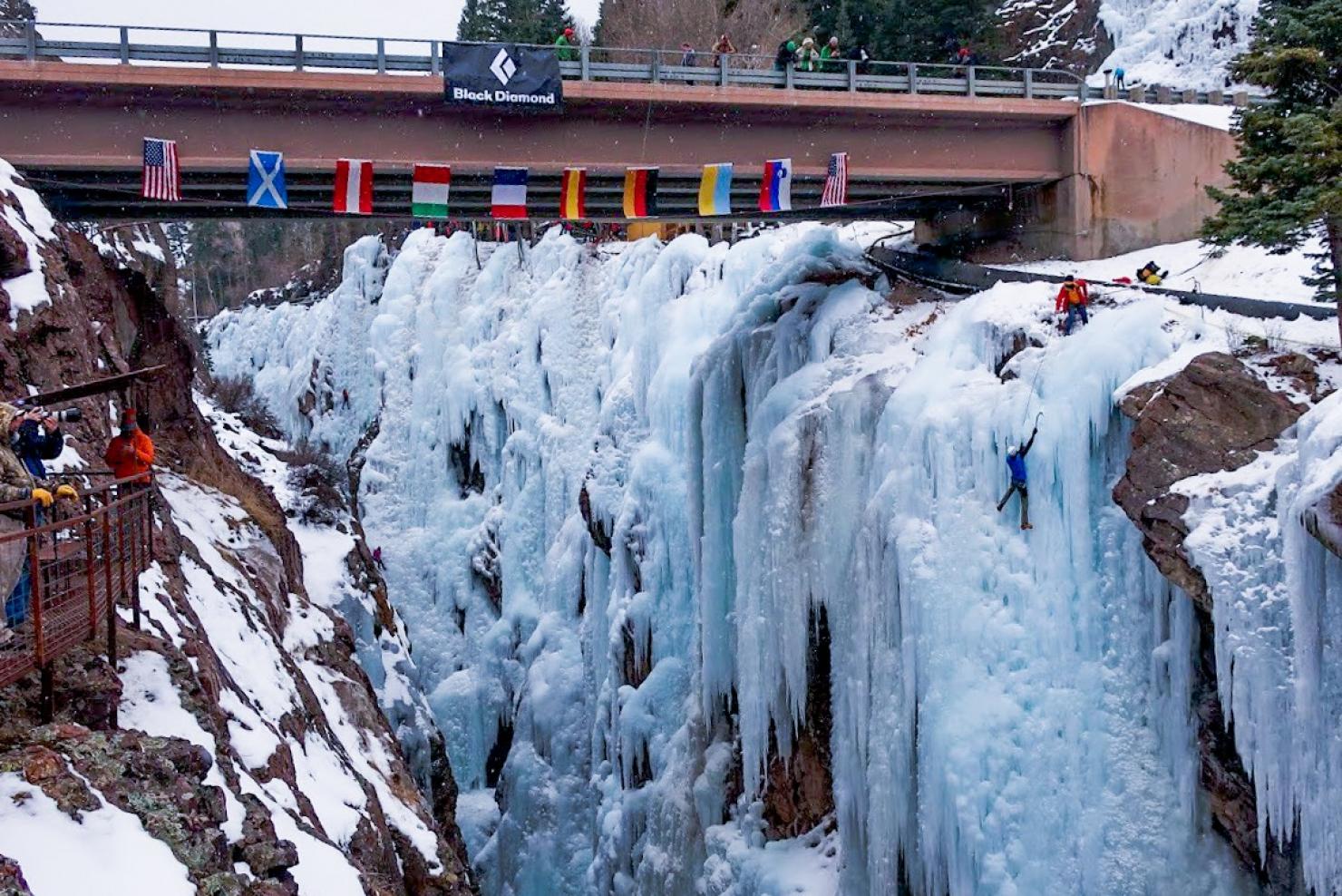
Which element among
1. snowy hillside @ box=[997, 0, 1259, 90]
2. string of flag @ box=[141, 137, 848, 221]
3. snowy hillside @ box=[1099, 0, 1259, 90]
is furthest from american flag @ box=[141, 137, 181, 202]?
snowy hillside @ box=[1099, 0, 1259, 90]

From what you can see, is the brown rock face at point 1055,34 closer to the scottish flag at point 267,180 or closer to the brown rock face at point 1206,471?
the scottish flag at point 267,180

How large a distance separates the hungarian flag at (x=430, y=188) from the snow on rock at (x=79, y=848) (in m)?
11.6

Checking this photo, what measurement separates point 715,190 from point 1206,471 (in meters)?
8.54

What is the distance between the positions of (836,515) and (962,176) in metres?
6.65

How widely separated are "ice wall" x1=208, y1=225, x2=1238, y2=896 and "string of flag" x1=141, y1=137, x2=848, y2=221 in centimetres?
173

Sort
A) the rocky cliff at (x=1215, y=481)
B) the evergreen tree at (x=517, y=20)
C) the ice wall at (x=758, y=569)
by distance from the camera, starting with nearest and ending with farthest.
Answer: the rocky cliff at (x=1215, y=481)
the ice wall at (x=758, y=569)
the evergreen tree at (x=517, y=20)

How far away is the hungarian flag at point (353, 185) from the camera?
16.5 metres

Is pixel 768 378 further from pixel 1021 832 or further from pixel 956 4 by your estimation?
pixel 956 4

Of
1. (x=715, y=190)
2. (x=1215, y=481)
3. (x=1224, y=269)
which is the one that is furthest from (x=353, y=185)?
(x=1224, y=269)

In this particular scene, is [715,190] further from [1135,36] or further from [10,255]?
[1135,36]

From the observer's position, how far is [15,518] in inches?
298

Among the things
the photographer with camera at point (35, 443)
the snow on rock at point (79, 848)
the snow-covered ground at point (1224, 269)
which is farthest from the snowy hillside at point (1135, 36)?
the snow on rock at point (79, 848)

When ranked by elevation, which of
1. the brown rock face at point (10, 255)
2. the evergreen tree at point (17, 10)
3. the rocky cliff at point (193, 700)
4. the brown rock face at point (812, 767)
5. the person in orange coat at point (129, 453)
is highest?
the evergreen tree at point (17, 10)

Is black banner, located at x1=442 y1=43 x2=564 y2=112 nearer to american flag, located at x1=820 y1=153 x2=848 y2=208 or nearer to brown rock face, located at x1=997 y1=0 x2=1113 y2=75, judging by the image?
american flag, located at x1=820 y1=153 x2=848 y2=208
